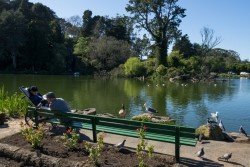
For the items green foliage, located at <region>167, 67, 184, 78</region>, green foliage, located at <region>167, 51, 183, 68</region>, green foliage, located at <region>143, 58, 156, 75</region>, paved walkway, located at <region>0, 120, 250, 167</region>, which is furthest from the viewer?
green foliage, located at <region>167, 51, 183, 68</region>

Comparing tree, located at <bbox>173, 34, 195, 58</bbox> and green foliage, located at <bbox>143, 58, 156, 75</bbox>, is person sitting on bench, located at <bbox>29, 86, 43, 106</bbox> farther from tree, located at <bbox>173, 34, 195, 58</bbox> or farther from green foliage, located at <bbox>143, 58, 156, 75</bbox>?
tree, located at <bbox>173, 34, 195, 58</bbox>

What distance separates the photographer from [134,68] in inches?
2111

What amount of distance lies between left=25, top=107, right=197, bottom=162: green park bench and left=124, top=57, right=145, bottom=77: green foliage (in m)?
45.0

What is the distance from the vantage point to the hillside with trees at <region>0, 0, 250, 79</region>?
5212 cm

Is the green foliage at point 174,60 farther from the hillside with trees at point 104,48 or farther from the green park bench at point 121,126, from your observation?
the green park bench at point 121,126

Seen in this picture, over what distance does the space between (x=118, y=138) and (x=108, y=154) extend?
1.66 meters

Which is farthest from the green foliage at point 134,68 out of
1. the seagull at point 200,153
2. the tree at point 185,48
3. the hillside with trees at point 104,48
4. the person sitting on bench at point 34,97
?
the seagull at point 200,153

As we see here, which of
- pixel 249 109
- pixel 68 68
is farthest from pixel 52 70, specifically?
pixel 249 109

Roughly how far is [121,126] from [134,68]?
1850 inches

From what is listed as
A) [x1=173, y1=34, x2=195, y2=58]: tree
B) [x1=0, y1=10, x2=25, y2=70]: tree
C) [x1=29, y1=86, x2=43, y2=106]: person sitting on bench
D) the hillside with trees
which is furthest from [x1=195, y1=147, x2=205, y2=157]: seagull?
[x1=173, y1=34, x2=195, y2=58]: tree

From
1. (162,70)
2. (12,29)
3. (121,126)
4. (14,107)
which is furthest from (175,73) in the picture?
(121,126)

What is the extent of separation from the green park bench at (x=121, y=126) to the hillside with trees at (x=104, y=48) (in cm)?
4182

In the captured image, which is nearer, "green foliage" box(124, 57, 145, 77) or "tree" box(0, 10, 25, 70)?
"green foliage" box(124, 57, 145, 77)

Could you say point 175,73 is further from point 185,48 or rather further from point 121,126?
point 121,126
